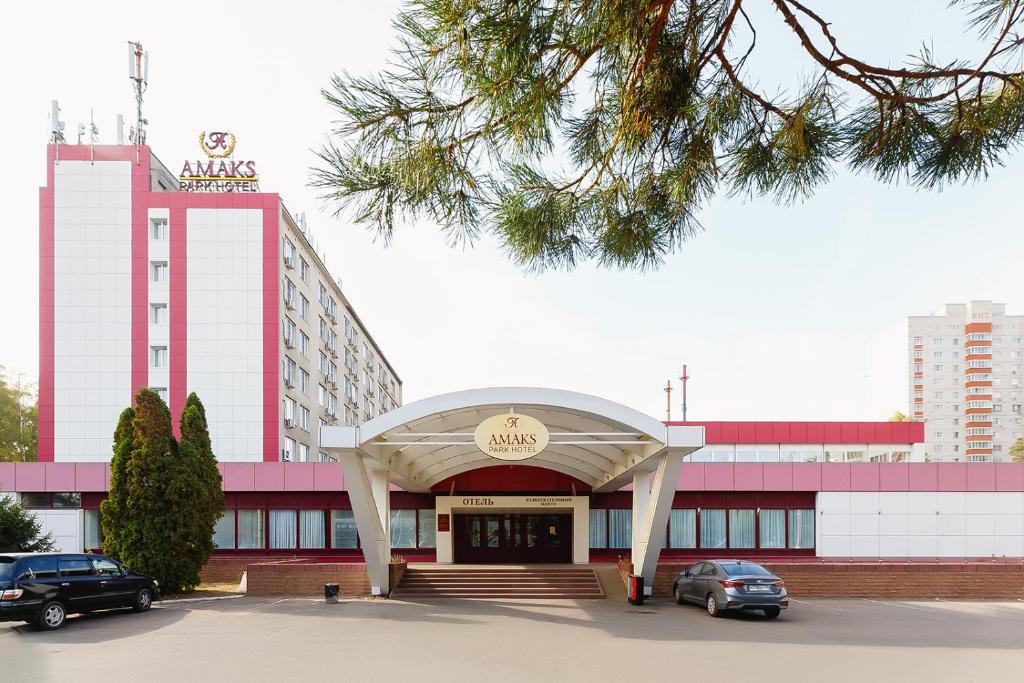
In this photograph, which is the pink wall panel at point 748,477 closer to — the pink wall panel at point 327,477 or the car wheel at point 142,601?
the pink wall panel at point 327,477

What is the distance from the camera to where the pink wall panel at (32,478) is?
31.1 meters

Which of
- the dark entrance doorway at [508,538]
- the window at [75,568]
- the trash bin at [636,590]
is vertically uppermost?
the window at [75,568]

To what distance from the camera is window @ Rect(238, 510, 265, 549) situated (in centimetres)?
3152

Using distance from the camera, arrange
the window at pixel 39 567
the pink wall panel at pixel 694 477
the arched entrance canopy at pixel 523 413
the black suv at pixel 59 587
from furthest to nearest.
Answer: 1. the pink wall panel at pixel 694 477
2. the arched entrance canopy at pixel 523 413
3. the window at pixel 39 567
4. the black suv at pixel 59 587

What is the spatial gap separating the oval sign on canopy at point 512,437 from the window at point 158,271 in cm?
2994

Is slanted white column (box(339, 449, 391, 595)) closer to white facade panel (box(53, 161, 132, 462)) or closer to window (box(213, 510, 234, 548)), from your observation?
window (box(213, 510, 234, 548))

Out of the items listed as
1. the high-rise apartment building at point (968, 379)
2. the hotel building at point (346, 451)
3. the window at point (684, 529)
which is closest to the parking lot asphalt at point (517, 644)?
the hotel building at point (346, 451)

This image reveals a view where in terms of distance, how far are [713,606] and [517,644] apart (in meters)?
6.02

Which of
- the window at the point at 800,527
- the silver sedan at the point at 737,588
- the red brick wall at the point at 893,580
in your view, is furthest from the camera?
the window at the point at 800,527

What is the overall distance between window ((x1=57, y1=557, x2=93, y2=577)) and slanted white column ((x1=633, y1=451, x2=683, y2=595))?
12786mm

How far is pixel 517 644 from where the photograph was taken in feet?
47.5

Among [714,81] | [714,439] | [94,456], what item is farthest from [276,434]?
[714,81]

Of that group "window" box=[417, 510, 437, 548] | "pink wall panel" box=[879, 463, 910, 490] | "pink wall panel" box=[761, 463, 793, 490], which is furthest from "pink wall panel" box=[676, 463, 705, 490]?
"window" box=[417, 510, 437, 548]

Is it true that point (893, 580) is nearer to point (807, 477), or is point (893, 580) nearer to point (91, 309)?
point (807, 477)
